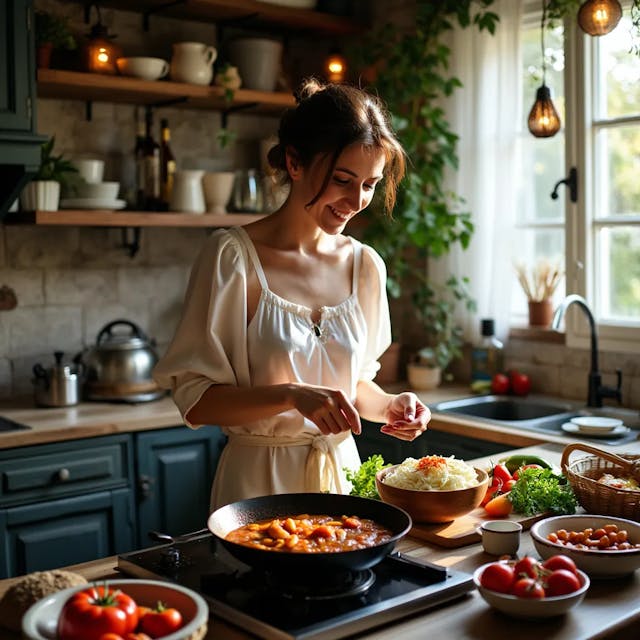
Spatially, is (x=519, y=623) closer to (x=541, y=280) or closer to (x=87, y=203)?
(x=541, y=280)

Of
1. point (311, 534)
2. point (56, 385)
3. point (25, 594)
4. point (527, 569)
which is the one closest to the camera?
point (25, 594)

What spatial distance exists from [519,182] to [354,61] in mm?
944

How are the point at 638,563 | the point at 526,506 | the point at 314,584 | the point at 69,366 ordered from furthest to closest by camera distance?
the point at 69,366
the point at 526,506
the point at 638,563
the point at 314,584

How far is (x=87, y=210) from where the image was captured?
3.73 m

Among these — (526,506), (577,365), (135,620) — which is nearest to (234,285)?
(526,506)

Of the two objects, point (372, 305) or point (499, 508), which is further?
point (372, 305)

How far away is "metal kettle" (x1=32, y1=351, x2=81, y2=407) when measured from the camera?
361 cm

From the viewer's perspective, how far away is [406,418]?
2252 mm

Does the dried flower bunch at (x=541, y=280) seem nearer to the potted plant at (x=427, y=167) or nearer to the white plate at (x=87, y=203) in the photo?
the potted plant at (x=427, y=167)

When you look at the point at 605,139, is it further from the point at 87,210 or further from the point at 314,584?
the point at 314,584

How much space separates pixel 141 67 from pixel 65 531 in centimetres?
182

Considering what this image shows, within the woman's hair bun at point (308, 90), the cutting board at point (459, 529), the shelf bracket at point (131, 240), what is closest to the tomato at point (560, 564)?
the cutting board at point (459, 529)

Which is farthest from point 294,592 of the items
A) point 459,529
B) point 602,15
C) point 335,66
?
point 335,66

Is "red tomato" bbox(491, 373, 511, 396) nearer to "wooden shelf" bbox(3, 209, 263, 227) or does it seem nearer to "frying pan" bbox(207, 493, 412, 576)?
"wooden shelf" bbox(3, 209, 263, 227)
